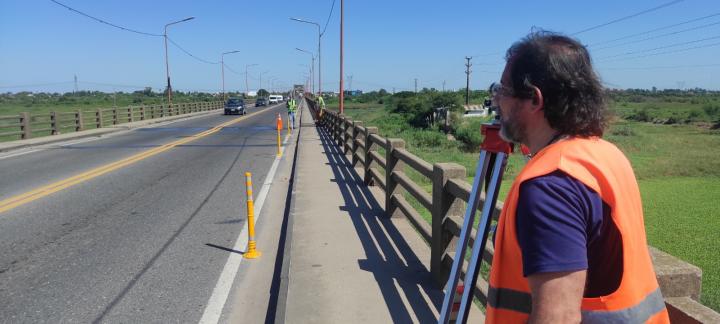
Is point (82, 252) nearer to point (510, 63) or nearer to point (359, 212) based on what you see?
point (359, 212)

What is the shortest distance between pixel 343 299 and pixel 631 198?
10.8ft

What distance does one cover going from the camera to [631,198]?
53.4 inches

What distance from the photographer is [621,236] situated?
1297 millimetres

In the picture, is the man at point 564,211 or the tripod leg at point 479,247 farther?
the tripod leg at point 479,247

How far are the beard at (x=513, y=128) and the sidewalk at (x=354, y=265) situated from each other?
8.77 ft

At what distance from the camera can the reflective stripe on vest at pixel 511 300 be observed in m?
1.37

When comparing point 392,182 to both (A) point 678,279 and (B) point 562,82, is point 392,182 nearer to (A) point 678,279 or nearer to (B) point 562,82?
(A) point 678,279

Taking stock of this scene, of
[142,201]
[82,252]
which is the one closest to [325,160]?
[142,201]

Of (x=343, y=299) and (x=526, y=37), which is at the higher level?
(x=526, y=37)

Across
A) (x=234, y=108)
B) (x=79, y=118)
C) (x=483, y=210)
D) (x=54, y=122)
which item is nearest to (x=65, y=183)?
(x=483, y=210)

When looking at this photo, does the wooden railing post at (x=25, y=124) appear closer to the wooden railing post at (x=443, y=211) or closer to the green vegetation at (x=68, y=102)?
the green vegetation at (x=68, y=102)

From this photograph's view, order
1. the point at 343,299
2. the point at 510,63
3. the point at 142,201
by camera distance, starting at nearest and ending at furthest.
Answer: the point at 510,63, the point at 343,299, the point at 142,201

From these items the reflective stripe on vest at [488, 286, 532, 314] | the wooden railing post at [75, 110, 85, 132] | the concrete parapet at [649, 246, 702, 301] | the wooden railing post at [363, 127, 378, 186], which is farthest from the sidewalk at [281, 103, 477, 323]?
the wooden railing post at [75, 110, 85, 132]

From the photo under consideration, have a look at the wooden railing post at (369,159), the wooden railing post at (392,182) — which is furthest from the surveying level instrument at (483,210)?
the wooden railing post at (369,159)
